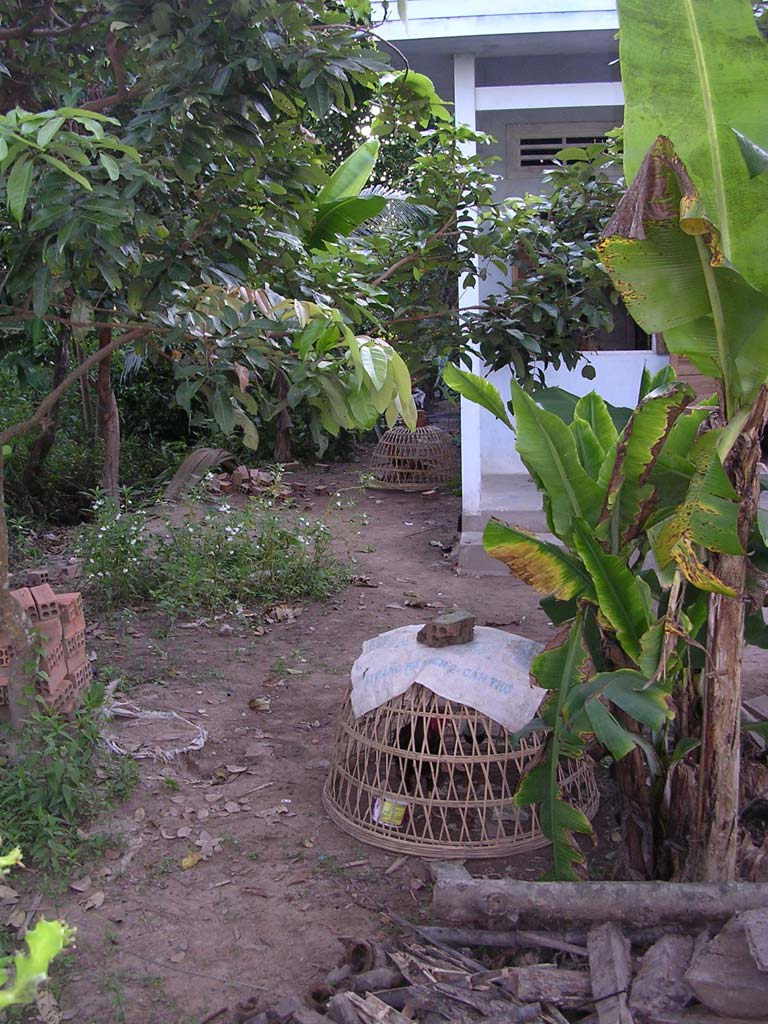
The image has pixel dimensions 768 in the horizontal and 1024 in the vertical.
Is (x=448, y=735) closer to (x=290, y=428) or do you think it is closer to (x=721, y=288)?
(x=721, y=288)

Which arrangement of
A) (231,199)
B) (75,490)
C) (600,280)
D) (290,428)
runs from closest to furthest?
(231,199) < (600,280) < (75,490) < (290,428)

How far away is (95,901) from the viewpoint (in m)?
3.20

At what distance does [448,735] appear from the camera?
398cm

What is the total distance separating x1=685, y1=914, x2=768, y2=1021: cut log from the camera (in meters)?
2.42

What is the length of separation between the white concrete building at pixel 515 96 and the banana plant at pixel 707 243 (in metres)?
4.33

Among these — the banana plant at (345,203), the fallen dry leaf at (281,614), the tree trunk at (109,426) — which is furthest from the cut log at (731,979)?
the tree trunk at (109,426)

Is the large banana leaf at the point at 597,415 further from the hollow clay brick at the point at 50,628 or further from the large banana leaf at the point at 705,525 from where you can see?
the hollow clay brick at the point at 50,628

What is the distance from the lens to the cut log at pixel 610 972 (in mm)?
2508

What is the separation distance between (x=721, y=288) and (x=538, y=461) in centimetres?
72

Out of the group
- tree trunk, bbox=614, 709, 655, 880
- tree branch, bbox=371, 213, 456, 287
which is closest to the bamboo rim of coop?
Result: tree trunk, bbox=614, 709, 655, 880

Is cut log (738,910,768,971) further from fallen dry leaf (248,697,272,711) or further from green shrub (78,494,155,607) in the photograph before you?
green shrub (78,494,155,607)

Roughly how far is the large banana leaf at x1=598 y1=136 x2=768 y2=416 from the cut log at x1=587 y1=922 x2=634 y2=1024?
154 cm

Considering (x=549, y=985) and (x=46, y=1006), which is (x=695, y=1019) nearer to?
(x=549, y=985)

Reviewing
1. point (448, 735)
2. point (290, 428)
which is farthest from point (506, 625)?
point (290, 428)
